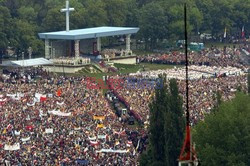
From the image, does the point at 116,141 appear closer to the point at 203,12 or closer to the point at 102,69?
the point at 102,69

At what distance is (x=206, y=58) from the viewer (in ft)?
313

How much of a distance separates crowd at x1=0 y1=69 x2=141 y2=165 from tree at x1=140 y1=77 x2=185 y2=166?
4.66 metres

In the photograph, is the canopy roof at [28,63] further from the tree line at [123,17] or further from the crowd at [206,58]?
the crowd at [206,58]

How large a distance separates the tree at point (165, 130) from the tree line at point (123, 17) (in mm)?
51627

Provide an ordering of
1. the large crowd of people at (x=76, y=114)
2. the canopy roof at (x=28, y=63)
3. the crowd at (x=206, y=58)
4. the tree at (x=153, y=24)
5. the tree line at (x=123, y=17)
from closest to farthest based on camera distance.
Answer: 1. the large crowd of people at (x=76, y=114)
2. the canopy roof at (x=28, y=63)
3. the crowd at (x=206, y=58)
4. the tree line at (x=123, y=17)
5. the tree at (x=153, y=24)

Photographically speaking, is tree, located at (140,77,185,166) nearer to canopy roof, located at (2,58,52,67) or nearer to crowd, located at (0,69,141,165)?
crowd, located at (0,69,141,165)

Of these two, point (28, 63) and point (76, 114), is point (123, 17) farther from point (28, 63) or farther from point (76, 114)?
point (76, 114)

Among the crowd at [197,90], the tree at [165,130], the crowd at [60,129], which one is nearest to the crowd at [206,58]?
the crowd at [197,90]

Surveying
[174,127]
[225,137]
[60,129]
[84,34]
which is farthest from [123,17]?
[225,137]

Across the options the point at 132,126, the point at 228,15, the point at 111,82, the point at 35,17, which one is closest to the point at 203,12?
the point at 228,15

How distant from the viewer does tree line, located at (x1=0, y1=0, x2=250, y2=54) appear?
3912 inches

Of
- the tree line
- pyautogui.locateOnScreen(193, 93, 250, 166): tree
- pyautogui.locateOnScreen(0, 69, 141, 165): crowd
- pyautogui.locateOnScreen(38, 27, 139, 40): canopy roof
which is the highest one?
the tree line

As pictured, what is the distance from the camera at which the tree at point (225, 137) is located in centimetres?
4169

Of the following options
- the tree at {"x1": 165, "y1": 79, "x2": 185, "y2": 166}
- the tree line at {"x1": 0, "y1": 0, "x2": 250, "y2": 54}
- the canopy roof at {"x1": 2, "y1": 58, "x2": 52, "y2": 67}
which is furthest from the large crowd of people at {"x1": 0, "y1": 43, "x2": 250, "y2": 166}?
the tree line at {"x1": 0, "y1": 0, "x2": 250, "y2": 54}
